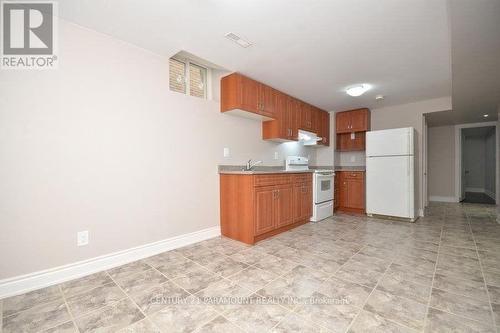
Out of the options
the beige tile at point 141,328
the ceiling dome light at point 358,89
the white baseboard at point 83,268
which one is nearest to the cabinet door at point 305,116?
the ceiling dome light at point 358,89

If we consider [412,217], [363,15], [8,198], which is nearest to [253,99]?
[363,15]

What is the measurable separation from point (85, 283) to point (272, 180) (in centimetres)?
228

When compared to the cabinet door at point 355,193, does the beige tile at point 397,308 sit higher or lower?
lower

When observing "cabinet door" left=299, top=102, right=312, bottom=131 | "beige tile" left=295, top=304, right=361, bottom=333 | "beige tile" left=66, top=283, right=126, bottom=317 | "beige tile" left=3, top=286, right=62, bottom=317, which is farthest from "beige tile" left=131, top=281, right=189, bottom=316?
"cabinet door" left=299, top=102, right=312, bottom=131

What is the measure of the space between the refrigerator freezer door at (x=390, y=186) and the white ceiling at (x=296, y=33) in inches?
59.6

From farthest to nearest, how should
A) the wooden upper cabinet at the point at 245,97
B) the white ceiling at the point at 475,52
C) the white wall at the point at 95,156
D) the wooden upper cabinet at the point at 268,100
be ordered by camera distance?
the wooden upper cabinet at the point at 268,100 → the wooden upper cabinet at the point at 245,97 → the white wall at the point at 95,156 → the white ceiling at the point at 475,52

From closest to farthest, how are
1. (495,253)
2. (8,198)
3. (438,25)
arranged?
1. (8,198)
2. (438,25)
3. (495,253)

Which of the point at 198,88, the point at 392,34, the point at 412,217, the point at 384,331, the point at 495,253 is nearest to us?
the point at 384,331

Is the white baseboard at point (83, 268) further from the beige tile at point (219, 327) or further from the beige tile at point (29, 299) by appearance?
the beige tile at point (219, 327)

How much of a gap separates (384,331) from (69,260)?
8.36 ft

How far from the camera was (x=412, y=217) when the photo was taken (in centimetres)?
385

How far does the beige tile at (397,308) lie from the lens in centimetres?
139

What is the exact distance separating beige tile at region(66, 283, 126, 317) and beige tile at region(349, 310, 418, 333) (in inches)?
66.3

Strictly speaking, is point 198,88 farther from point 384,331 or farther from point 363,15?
point 384,331
